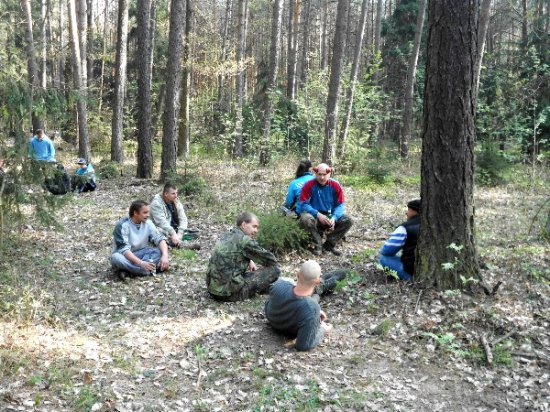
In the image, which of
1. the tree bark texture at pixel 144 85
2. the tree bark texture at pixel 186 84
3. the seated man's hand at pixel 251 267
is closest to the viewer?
the seated man's hand at pixel 251 267

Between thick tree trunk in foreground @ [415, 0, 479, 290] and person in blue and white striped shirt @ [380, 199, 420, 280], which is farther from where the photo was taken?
person in blue and white striped shirt @ [380, 199, 420, 280]

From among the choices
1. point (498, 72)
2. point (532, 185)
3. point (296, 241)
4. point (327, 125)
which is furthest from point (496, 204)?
point (498, 72)

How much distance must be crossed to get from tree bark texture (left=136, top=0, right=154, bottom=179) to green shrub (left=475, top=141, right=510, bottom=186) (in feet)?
35.8

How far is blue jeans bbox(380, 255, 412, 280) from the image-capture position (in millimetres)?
6791

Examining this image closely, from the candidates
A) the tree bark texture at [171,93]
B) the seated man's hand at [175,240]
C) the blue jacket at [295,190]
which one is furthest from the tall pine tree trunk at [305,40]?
the seated man's hand at [175,240]

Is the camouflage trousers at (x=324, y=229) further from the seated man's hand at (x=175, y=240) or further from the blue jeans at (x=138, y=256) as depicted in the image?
the blue jeans at (x=138, y=256)

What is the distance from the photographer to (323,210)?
8.87 metres

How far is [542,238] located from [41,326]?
26.9 ft

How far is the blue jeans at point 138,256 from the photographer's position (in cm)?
742

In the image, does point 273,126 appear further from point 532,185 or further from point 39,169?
point 39,169

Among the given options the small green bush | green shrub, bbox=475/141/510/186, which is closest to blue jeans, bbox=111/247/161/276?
the small green bush

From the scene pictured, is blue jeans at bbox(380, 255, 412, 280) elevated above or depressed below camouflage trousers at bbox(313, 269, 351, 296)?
above

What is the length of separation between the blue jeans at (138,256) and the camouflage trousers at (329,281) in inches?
108

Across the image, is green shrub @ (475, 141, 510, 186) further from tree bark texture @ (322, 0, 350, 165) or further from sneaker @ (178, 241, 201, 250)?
sneaker @ (178, 241, 201, 250)
